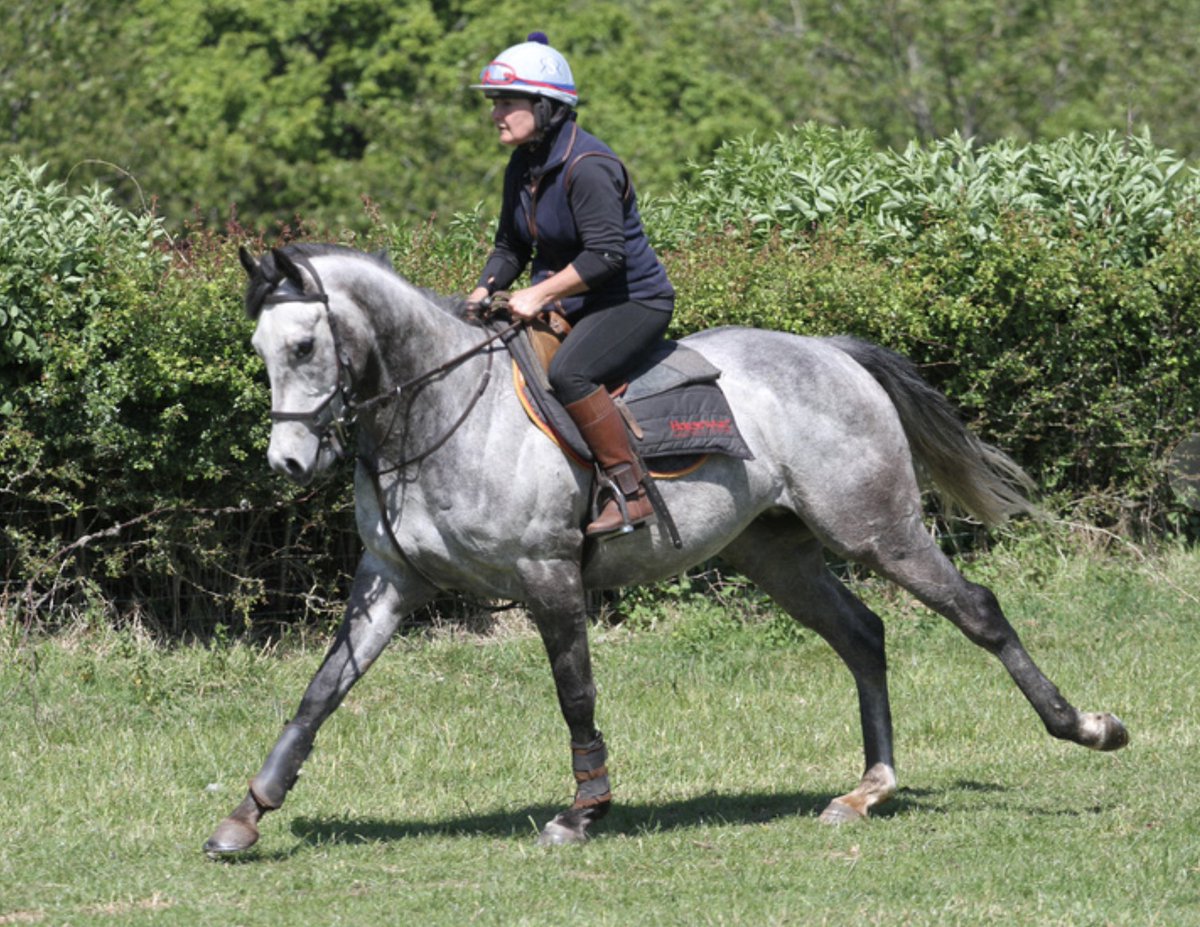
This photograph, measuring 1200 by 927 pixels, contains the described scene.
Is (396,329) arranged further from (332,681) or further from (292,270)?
(332,681)

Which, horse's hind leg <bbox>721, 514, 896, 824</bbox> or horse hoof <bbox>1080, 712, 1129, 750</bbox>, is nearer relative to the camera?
horse hoof <bbox>1080, 712, 1129, 750</bbox>

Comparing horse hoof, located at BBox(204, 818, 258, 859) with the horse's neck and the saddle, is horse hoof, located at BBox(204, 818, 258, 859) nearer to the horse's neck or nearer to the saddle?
the horse's neck

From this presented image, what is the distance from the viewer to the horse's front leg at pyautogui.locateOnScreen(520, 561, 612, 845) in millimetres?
6668

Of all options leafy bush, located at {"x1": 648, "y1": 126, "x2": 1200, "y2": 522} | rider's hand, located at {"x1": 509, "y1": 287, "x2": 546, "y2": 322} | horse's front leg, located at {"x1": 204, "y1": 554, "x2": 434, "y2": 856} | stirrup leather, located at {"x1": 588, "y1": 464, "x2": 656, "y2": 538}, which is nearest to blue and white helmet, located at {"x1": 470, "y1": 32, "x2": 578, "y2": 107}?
rider's hand, located at {"x1": 509, "y1": 287, "x2": 546, "y2": 322}

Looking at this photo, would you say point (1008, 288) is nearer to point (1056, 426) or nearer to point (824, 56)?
point (1056, 426)

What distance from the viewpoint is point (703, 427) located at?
6867 mm

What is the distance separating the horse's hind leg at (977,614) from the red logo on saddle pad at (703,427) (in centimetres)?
86

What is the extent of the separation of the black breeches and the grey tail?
1.26m

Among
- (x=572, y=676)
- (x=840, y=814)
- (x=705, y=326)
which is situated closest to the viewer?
(x=572, y=676)

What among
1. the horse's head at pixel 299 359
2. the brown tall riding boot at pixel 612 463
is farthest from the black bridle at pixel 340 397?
the brown tall riding boot at pixel 612 463

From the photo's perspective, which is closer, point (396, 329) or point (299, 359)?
point (299, 359)

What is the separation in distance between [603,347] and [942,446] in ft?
6.39

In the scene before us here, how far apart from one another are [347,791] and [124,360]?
2.83m

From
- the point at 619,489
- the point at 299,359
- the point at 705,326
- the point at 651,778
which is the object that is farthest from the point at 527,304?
the point at 705,326
